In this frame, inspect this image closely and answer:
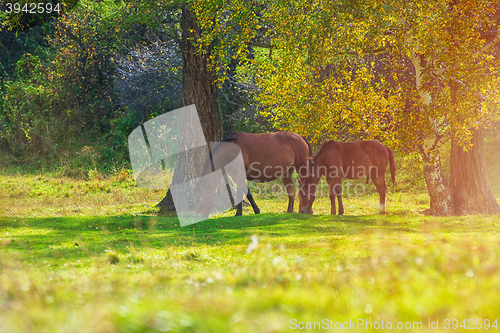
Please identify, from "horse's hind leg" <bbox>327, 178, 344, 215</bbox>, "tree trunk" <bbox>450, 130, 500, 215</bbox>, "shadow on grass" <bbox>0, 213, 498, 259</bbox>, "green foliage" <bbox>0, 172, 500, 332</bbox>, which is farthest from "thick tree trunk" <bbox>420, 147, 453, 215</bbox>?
"green foliage" <bbox>0, 172, 500, 332</bbox>

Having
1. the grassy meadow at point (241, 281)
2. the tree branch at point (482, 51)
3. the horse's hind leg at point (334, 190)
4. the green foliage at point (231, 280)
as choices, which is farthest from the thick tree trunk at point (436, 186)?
the green foliage at point (231, 280)

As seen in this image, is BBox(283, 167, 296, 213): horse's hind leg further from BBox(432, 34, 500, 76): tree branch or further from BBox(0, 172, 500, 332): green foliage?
BBox(432, 34, 500, 76): tree branch

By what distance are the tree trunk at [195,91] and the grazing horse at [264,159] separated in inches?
66.6

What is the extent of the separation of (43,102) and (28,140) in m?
2.71

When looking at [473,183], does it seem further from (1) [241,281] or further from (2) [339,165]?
(1) [241,281]

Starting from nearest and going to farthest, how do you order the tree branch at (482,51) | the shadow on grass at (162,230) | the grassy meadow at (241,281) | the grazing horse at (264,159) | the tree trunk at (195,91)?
the grassy meadow at (241,281) → the shadow on grass at (162,230) → the tree branch at (482,51) → the grazing horse at (264,159) → the tree trunk at (195,91)

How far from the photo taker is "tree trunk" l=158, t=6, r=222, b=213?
1430 centimetres

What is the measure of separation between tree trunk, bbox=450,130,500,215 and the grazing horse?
4.34m

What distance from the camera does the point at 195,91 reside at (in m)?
14.5

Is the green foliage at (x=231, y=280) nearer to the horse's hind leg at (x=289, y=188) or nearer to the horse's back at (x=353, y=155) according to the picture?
the horse's back at (x=353, y=155)

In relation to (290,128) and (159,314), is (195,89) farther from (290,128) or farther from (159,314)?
(159,314)

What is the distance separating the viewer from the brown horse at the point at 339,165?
13.5 meters

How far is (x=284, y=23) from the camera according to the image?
39.5ft

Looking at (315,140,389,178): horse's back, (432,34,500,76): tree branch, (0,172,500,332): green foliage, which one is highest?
(432,34,500,76): tree branch
